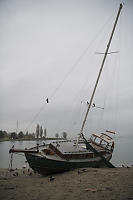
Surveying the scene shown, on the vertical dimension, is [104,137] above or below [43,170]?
above

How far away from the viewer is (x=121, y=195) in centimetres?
889

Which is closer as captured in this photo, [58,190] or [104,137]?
[58,190]

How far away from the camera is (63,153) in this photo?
1656cm

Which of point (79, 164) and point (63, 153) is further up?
point (63, 153)

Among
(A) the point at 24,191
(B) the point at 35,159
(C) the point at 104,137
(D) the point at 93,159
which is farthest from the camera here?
(C) the point at 104,137

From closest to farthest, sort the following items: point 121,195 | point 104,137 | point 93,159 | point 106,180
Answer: point 121,195, point 106,180, point 93,159, point 104,137

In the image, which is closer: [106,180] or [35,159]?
[106,180]

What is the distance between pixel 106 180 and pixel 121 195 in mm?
2909

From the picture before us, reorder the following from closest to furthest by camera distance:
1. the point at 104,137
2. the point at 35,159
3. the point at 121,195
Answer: the point at 121,195 → the point at 35,159 → the point at 104,137

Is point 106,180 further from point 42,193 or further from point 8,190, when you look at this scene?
point 8,190

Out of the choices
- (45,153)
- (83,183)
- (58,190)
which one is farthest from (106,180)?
(45,153)

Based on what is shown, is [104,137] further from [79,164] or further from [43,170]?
[43,170]

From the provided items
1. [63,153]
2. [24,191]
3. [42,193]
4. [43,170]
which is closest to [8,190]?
[24,191]

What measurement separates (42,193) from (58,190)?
3.82 feet
